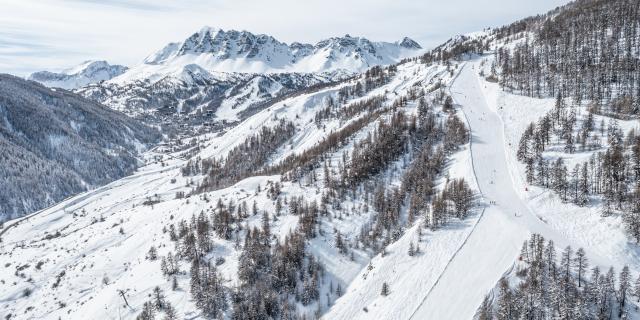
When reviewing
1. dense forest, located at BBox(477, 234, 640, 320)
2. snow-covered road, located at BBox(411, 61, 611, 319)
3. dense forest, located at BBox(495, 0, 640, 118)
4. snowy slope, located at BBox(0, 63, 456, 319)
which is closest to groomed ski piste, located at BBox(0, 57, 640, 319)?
snow-covered road, located at BBox(411, 61, 611, 319)

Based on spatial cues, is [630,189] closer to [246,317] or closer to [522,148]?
[522,148]

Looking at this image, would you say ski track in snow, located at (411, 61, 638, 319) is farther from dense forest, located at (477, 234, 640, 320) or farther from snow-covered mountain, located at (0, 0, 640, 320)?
dense forest, located at (477, 234, 640, 320)

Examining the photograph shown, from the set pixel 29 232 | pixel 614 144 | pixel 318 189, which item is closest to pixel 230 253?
pixel 318 189

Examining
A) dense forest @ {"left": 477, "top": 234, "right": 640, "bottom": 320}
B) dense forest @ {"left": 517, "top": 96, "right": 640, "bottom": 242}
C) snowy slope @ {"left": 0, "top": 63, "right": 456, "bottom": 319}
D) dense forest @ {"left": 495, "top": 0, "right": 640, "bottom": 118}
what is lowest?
snowy slope @ {"left": 0, "top": 63, "right": 456, "bottom": 319}

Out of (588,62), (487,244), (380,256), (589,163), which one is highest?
(588,62)

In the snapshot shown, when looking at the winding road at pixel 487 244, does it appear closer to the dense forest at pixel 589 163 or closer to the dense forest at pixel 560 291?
the dense forest at pixel 560 291

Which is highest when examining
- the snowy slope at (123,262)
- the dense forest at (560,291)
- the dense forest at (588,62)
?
the dense forest at (588,62)

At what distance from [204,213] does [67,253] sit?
35.2m

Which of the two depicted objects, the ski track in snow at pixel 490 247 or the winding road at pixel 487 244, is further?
the ski track in snow at pixel 490 247

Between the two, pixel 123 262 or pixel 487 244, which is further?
pixel 123 262

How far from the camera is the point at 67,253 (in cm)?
9719

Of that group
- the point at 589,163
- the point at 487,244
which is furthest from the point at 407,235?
the point at 589,163

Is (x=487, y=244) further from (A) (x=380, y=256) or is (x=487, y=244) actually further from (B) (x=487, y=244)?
(A) (x=380, y=256)

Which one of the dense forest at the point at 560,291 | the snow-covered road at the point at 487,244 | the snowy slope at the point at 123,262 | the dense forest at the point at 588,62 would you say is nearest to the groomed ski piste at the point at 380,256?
the snow-covered road at the point at 487,244
